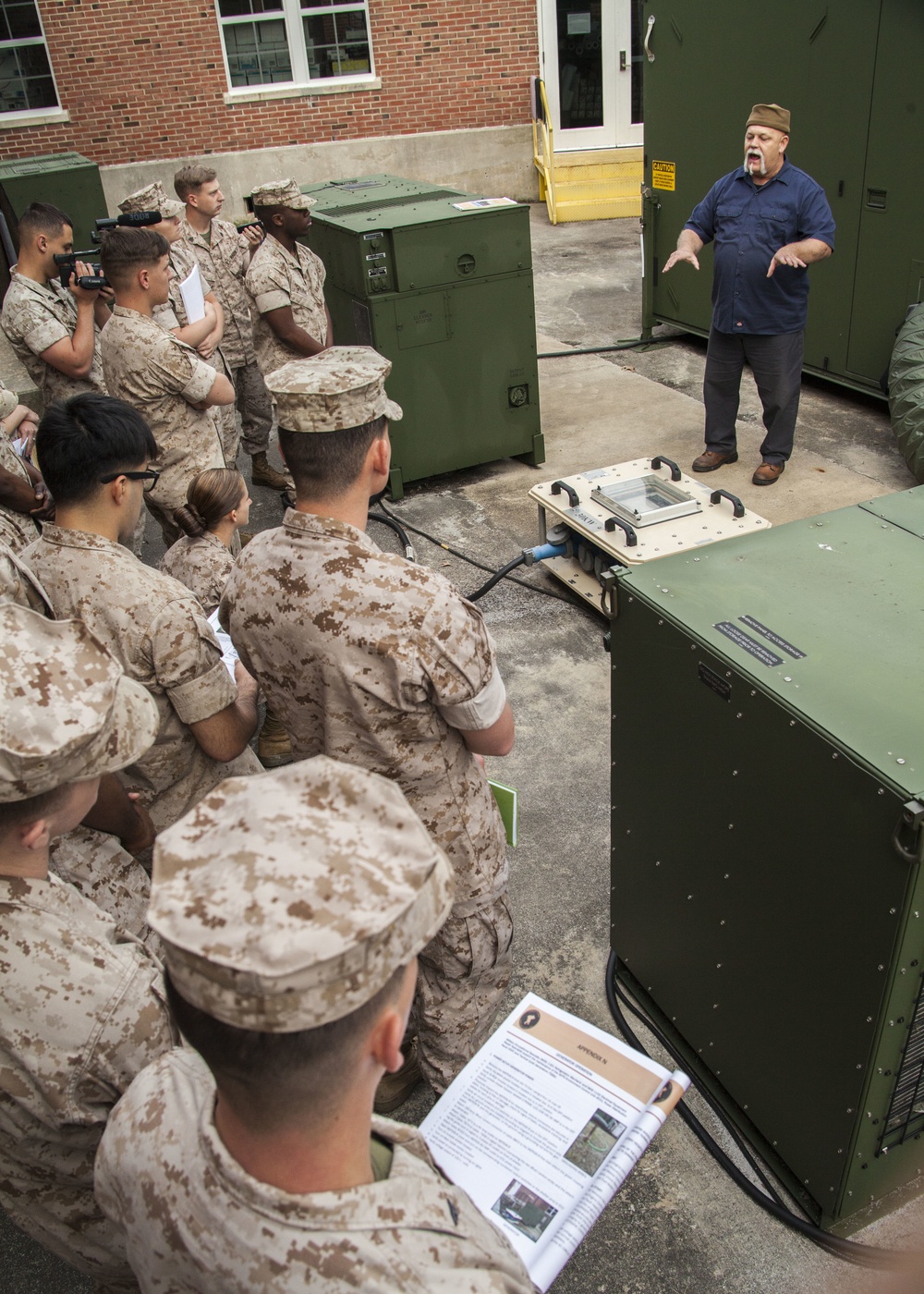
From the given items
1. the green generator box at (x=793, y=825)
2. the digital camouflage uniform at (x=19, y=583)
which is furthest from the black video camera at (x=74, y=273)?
the green generator box at (x=793, y=825)

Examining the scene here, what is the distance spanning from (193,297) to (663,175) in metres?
4.32

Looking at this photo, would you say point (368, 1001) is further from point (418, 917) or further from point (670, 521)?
point (670, 521)

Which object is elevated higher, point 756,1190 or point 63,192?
point 63,192

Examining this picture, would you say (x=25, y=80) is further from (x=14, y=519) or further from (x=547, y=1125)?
(x=547, y=1125)

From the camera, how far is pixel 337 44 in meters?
11.6

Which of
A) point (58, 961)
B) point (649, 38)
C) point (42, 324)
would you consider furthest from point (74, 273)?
point (649, 38)

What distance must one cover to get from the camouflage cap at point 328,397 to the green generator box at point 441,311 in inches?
138

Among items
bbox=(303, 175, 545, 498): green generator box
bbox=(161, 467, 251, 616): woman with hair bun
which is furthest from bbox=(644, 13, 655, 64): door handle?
bbox=(161, 467, 251, 616): woman with hair bun

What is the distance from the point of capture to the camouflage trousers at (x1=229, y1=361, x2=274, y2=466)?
5945mm

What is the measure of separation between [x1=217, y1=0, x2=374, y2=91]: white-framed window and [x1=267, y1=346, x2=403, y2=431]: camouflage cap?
1141 centimetres

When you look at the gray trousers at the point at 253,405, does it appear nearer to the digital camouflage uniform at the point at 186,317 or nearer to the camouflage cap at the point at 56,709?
the digital camouflage uniform at the point at 186,317

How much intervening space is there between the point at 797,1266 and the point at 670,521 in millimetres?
→ 2785

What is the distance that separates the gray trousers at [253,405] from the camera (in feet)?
19.5

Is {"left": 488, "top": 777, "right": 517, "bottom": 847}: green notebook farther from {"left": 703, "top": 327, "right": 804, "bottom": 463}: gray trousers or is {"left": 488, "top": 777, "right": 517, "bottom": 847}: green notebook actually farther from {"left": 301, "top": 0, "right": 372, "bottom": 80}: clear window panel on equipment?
{"left": 301, "top": 0, "right": 372, "bottom": 80}: clear window panel on equipment
